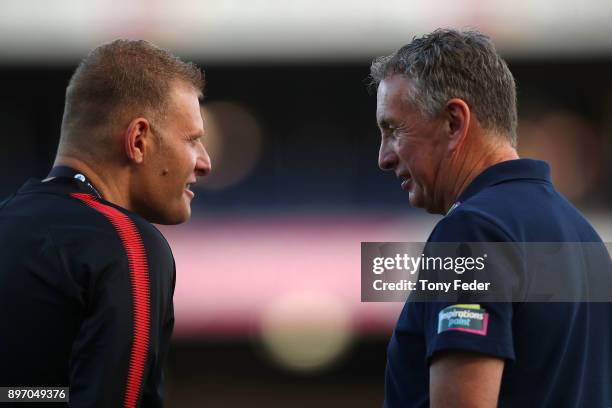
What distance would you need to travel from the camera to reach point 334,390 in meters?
8.75

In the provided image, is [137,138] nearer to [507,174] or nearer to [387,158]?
[387,158]

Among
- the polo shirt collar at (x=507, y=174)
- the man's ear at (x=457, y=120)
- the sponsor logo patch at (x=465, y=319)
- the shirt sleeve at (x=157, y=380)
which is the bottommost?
the shirt sleeve at (x=157, y=380)

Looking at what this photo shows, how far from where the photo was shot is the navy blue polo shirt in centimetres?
199

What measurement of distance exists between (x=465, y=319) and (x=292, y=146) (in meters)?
6.92

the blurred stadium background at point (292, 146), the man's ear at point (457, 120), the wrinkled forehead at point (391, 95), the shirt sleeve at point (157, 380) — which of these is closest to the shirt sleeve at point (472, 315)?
the man's ear at point (457, 120)

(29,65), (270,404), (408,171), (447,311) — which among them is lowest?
(270,404)

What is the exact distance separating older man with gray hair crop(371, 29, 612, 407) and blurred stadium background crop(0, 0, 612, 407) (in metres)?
5.80

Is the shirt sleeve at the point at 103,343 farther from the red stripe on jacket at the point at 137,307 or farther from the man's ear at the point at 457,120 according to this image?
Answer: the man's ear at the point at 457,120

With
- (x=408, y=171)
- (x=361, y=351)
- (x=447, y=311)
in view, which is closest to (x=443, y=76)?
(x=408, y=171)

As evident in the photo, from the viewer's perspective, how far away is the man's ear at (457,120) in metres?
2.34

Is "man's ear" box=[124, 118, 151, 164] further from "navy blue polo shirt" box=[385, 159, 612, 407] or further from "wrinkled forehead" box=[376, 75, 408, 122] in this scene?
"navy blue polo shirt" box=[385, 159, 612, 407]

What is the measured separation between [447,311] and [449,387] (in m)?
0.17

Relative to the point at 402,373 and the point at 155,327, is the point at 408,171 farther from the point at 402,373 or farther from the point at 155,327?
the point at 155,327

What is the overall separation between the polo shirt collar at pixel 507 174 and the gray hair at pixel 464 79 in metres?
0.13
